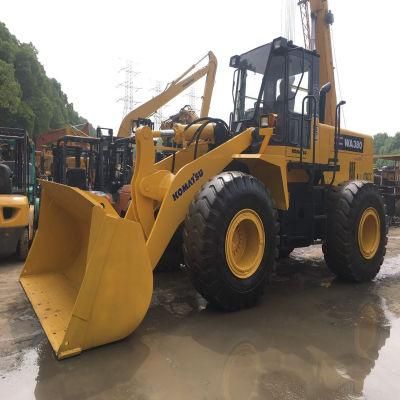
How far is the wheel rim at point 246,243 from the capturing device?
397cm

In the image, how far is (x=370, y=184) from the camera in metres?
5.44

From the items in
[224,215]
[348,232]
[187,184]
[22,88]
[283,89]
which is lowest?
[348,232]

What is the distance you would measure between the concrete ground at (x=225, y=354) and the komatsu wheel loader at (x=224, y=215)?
217 millimetres

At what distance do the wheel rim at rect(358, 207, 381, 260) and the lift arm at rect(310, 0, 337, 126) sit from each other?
9.20 ft

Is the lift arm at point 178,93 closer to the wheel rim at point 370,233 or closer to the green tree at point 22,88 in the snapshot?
the wheel rim at point 370,233

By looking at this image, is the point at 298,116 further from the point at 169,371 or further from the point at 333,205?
the point at 169,371

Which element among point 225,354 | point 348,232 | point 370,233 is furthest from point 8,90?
point 225,354

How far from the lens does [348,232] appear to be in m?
5.02

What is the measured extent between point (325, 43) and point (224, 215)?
5908mm

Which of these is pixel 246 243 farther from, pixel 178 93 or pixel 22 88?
pixel 22 88

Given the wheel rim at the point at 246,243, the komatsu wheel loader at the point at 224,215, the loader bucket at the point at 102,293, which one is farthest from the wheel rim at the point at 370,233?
the loader bucket at the point at 102,293

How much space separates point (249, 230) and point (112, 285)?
1625 mm

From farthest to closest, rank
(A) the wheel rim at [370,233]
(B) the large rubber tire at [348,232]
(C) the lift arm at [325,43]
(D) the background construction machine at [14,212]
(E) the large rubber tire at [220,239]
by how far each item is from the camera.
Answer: (C) the lift arm at [325,43], (D) the background construction machine at [14,212], (A) the wheel rim at [370,233], (B) the large rubber tire at [348,232], (E) the large rubber tire at [220,239]

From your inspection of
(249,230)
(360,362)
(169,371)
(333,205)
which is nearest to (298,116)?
(333,205)
